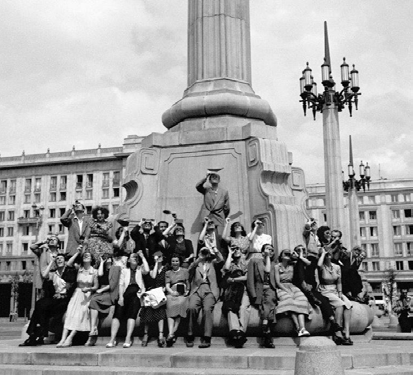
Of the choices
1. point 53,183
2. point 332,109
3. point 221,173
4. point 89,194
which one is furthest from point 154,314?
point 53,183

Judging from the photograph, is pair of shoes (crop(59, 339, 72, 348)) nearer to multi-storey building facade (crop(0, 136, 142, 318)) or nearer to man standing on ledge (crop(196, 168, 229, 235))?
man standing on ledge (crop(196, 168, 229, 235))

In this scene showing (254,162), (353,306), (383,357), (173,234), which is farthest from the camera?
(254,162)

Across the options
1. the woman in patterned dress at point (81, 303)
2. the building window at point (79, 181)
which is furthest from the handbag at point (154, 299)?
the building window at point (79, 181)

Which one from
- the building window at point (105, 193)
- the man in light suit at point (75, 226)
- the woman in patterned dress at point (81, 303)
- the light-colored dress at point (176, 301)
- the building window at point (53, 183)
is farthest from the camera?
the building window at point (53, 183)

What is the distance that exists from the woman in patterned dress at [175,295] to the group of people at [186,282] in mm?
17

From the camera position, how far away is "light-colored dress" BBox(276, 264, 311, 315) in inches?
391

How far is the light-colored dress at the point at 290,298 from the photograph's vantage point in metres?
9.93

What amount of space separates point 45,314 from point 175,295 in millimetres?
2448

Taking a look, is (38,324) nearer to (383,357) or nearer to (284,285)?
(284,285)

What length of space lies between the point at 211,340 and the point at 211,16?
790 centimetres

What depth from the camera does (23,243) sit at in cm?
7912

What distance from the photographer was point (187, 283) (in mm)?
10867

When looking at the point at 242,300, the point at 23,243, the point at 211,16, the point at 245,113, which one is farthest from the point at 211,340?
the point at 23,243

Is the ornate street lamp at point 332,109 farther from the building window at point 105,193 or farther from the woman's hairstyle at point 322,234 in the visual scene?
the building window at point 105,193
